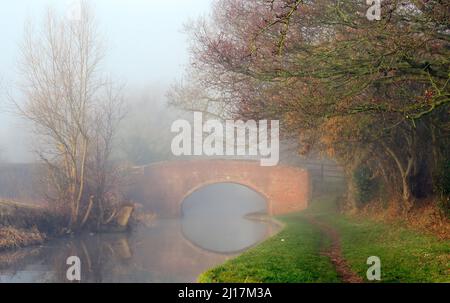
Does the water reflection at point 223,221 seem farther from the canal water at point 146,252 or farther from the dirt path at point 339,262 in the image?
the dirt path at point 339,262

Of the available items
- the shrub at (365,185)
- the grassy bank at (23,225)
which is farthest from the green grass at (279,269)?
the shrub at (365,185)

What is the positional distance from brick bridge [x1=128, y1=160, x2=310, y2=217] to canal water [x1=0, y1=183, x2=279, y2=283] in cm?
268

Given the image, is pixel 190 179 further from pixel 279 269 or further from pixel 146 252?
pixel 279 269

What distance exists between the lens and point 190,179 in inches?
1519

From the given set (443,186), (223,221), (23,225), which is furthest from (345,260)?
(223,221)

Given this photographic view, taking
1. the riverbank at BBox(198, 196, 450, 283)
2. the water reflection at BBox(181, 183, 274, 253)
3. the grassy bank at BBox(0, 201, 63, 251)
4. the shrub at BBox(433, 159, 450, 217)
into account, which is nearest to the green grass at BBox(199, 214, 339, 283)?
the riverbank at BBox(198, 196, 450, 283)

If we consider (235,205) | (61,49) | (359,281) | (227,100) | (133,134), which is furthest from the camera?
(235,205)

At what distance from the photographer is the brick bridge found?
38125mm

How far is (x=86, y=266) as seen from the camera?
742 inches

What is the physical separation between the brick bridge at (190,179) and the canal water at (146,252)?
2.68 metres

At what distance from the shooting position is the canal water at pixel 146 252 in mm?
17047
